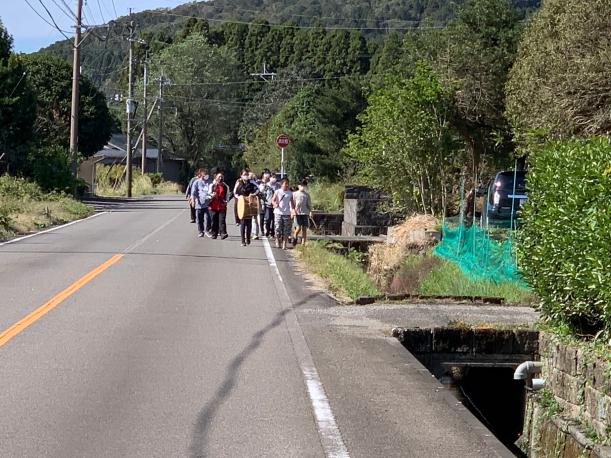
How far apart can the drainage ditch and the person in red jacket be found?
12835 millimetres

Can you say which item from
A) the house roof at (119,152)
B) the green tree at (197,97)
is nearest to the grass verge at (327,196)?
the green tree at (197,97)

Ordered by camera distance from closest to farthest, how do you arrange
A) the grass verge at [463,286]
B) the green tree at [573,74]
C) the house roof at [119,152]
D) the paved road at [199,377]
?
1. the paved road at [199,377]
2. the grass verge at [463,286]
3. the green tree at [573,74]
4. the house roof at [119,152]

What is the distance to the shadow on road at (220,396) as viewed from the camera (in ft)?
24.7

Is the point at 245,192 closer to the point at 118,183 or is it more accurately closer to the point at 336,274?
the point at 336,274

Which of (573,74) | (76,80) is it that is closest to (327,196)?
(76,80)

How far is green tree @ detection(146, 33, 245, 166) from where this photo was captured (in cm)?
8762

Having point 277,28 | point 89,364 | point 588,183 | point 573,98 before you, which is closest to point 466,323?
point 588,183

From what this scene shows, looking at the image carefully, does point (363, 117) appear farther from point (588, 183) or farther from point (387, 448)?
point (387, 448)

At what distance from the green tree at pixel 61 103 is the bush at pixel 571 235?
5441 cm

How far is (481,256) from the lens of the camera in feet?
62.4

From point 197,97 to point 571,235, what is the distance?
7886 cm

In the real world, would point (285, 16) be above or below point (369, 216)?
above

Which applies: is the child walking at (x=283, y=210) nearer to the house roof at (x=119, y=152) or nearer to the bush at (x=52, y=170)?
the bush at (x=52, y=170)

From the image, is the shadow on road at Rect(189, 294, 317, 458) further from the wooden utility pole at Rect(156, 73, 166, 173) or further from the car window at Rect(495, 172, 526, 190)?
the wooden utility pole at Rect(156, 73, 166, 173)
